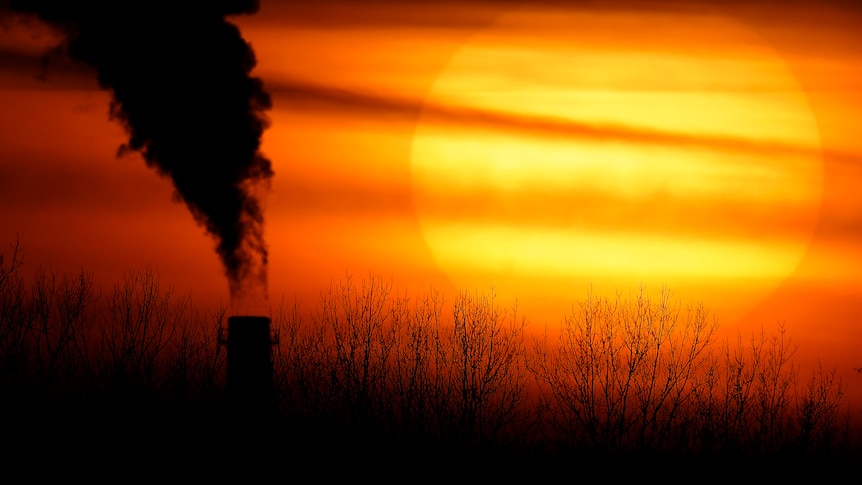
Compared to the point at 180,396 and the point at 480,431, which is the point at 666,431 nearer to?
the point at 480,431

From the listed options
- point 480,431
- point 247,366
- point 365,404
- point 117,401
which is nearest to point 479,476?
point 480,431

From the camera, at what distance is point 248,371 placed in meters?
17.3

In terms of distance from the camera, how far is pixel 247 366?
56.6ft

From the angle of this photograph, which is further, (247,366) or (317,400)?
(317,400)

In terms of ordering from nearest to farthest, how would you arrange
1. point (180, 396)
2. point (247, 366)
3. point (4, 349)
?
point (247, 366) < point (4, 349) < point (180, 396)

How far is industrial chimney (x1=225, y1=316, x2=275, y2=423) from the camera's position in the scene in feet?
56.6

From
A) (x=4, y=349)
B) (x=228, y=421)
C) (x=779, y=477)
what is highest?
(x=4, y=349)

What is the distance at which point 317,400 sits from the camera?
25.1m

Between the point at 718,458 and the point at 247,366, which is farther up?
the point at 247,366

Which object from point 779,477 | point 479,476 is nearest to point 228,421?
point 479,476

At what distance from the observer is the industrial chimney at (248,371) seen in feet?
56.6

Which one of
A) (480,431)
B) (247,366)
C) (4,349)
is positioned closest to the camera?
(247,366)

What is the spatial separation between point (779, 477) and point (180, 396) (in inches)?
551

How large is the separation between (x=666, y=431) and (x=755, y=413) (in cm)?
238
